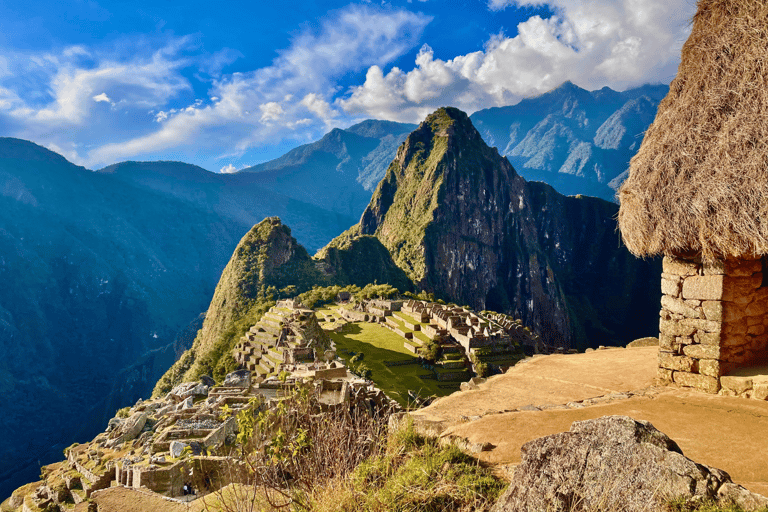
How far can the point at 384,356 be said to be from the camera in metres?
30.9

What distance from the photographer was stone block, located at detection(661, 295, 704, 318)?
620cm

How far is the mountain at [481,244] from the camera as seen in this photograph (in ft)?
384

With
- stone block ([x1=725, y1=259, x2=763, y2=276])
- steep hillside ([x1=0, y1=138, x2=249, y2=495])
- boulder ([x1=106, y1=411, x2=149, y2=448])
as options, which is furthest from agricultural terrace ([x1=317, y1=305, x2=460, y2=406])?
steep hillside ([x1=0, y1=138, x2=249, y2=495])

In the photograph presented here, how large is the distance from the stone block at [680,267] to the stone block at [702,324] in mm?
667

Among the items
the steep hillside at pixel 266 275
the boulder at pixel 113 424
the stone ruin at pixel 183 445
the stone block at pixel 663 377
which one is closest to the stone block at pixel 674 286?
the stone block at pixel 663 377

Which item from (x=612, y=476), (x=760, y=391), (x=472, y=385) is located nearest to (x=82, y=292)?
(x=472, y=385)

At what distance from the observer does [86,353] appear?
9881 cm

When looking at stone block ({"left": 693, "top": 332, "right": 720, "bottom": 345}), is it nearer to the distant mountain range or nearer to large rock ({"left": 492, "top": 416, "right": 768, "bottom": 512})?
large rock ({"left": 492, "top": 416, "right": 768, "bottom": 512})

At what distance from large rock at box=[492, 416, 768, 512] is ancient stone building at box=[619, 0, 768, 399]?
4062 millimetres

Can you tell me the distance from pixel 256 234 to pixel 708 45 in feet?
247

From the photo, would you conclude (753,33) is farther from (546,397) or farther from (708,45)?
(546,397)


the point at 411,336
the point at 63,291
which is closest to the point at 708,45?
the point at 411,336

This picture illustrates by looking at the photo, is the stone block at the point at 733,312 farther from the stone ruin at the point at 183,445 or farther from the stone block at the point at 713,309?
the stone ruin at the point at 183,445

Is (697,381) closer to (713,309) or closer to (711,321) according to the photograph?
(711,321)
